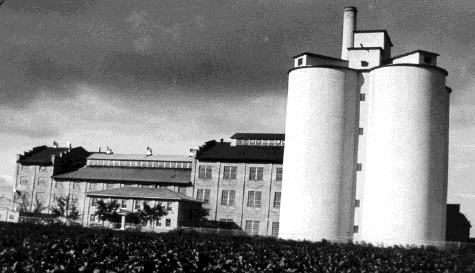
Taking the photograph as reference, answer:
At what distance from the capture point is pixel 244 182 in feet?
233

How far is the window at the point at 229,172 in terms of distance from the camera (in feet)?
236

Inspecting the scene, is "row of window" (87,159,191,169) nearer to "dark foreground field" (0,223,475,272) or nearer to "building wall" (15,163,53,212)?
"building wall" (15,163,53,212)

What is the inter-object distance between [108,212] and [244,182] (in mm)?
15662

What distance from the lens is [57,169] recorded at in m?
80.4

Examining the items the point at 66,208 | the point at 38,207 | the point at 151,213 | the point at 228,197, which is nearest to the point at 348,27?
the point at 228,197

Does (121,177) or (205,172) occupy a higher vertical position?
(205,172)

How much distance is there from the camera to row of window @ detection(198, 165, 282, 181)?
7000 cm

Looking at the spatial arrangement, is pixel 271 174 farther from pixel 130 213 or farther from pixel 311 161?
pixel 311 161

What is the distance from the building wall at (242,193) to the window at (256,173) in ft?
1.07

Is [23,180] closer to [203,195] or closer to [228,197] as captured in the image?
[203,195]

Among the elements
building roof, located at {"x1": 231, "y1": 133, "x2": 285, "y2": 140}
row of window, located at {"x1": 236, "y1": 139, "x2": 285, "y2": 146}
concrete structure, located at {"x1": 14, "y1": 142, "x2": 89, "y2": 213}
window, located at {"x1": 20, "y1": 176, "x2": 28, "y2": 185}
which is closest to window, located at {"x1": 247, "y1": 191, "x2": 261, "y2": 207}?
row of window, located at {"x1": 236, "y1": 139, "x2": 285, "y2": 146}

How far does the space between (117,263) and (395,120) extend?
30.3 metres

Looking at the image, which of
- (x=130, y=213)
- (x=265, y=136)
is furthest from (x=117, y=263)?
(x=265, y=136)

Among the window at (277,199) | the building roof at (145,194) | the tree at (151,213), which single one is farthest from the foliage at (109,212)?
the window at (277,199)
